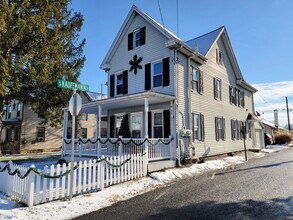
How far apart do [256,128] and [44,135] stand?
2353 cm

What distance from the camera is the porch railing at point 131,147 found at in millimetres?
10505

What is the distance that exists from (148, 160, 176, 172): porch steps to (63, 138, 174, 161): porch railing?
28 cm

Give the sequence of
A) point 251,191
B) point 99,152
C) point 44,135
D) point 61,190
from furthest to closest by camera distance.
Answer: point 44,135, point 99,152, point 251,191, point 61,190

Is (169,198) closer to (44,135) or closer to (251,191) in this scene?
(251,191)

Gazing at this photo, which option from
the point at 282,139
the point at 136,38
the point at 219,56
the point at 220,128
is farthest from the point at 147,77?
the point at 282,139

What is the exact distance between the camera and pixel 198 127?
45.5 ft

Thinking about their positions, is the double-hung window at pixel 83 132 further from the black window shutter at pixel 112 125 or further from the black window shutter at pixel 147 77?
the black window shutter at pixel 147 77

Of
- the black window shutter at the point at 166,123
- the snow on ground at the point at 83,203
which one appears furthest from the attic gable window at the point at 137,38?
the snow on ground at the point at 83,203

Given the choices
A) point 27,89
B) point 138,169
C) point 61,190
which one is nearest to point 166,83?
point 138,169

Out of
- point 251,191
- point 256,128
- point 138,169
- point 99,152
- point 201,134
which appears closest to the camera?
point 251,191

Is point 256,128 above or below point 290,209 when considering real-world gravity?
above

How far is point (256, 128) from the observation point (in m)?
23.6

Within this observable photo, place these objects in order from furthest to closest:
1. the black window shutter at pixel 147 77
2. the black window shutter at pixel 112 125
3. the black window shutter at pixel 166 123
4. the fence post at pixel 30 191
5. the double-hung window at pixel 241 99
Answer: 1. the double-hung window at pixel 241 99
2. the black window shutter at pixel 112 125
3. the black window shutter at pixel 147 77
4. the black window shutter at pixel 166 123
5. the fence post at pixel 30 191

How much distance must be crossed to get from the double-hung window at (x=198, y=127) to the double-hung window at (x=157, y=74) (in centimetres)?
292
